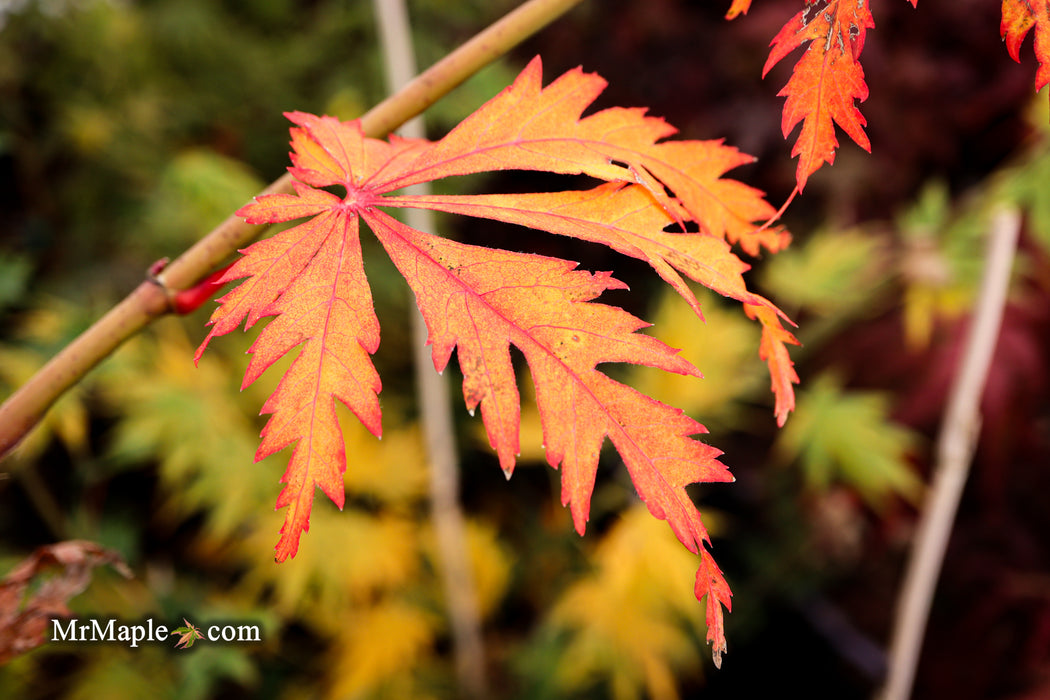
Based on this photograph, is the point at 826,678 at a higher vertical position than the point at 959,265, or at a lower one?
lower

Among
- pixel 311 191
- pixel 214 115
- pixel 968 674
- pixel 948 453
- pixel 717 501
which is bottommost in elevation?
pixel 968 674

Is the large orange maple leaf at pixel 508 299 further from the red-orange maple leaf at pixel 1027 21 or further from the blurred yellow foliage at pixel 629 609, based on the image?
the blurred yellow foliage at pixel 629 609

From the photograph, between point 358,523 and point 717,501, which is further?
point 717,501

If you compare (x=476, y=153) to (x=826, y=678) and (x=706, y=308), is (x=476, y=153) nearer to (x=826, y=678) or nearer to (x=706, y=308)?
(x=706, y=308)

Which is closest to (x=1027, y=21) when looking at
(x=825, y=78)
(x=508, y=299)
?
(x=825, y=78)

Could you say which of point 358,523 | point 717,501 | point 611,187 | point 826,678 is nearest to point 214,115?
point 358,523

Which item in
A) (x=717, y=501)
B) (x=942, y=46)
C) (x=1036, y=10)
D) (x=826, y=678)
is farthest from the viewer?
(x=717, y=501)

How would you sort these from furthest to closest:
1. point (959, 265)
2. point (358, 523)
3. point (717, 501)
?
point (717, 501), point (358, 523), point (959, 265)
